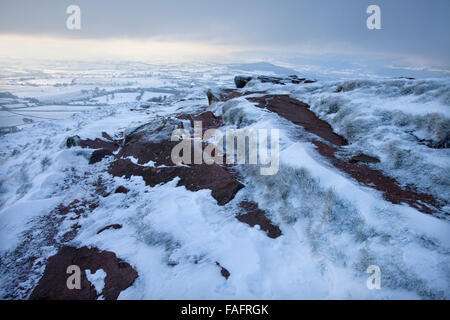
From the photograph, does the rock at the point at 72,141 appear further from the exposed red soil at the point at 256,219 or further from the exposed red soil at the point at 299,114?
the exposed red soil at the point at 256,219

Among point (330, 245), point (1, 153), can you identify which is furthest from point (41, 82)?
point (330, 245)

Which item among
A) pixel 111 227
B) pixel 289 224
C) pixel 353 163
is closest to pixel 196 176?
pixel 111 227

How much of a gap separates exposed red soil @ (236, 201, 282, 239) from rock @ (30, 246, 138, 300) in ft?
19.7

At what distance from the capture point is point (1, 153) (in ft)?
129

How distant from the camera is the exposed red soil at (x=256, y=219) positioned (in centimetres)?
1084

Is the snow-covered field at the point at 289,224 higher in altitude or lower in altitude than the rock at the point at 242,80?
lower

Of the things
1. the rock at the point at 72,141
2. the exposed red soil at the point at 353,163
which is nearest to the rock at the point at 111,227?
the exposed red soil at the point at 353,163

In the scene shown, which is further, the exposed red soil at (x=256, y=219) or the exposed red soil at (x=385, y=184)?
the exposed red soil at (x=256, y=219)

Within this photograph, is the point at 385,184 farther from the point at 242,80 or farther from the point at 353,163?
the point at 242,80

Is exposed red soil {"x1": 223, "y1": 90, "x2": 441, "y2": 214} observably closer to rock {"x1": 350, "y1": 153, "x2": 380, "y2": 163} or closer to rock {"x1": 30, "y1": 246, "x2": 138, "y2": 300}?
rock {"x1": 350, "y1": 153, "x2": 380, "y2": 163}

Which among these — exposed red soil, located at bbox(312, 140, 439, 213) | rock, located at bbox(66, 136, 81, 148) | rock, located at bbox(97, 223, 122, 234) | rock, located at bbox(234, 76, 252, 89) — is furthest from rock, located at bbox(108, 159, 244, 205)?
rock, located at bbox(234, 76, 252, 89)

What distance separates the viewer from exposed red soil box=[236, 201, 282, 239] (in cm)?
1084

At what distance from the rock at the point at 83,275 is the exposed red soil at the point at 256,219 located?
6002mm

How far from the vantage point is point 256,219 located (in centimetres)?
1176
